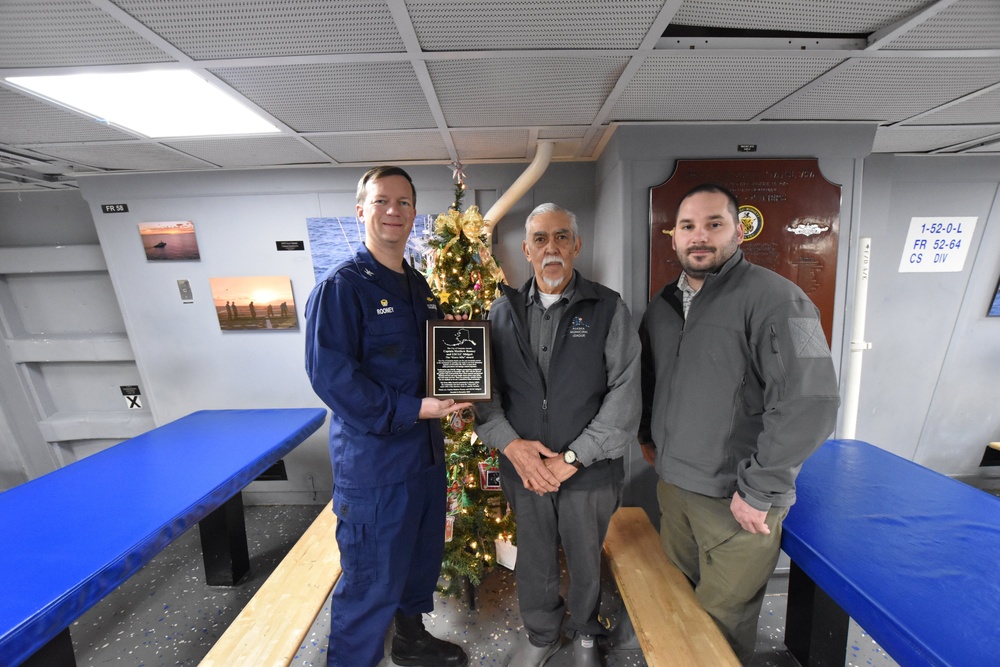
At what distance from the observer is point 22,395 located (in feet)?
12.0

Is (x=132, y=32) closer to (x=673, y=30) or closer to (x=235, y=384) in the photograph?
(x=673, y=30)

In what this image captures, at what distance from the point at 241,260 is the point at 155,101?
1477 millimetres

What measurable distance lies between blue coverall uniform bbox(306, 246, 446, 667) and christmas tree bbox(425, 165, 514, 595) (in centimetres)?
54

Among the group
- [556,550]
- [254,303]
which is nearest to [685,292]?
[556,550]

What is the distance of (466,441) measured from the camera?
2.29m

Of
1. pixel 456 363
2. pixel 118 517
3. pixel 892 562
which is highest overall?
pixel 456 363

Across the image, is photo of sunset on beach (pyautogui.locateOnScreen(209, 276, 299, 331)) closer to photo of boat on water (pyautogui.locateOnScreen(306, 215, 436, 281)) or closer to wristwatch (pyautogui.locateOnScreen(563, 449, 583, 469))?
photo of boat on water (pyautogui.locateOnScreen(306, 215, 436, 281))

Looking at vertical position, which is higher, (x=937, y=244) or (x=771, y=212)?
(x=771, y=212)

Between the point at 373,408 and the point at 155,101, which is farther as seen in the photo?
the point at 155,101

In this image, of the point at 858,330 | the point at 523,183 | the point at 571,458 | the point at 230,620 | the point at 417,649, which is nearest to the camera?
the point at 571,458

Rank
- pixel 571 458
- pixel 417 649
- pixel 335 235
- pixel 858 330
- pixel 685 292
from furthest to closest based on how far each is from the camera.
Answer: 1. pixel 335 235
2. pixel 858 330
3. pixel 417 649
4. pixel 685 292
5. pixel 571 458

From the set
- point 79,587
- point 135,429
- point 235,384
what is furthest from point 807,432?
A: point 135,429

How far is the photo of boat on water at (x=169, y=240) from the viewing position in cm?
313

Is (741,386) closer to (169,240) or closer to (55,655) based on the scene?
(55,655)
